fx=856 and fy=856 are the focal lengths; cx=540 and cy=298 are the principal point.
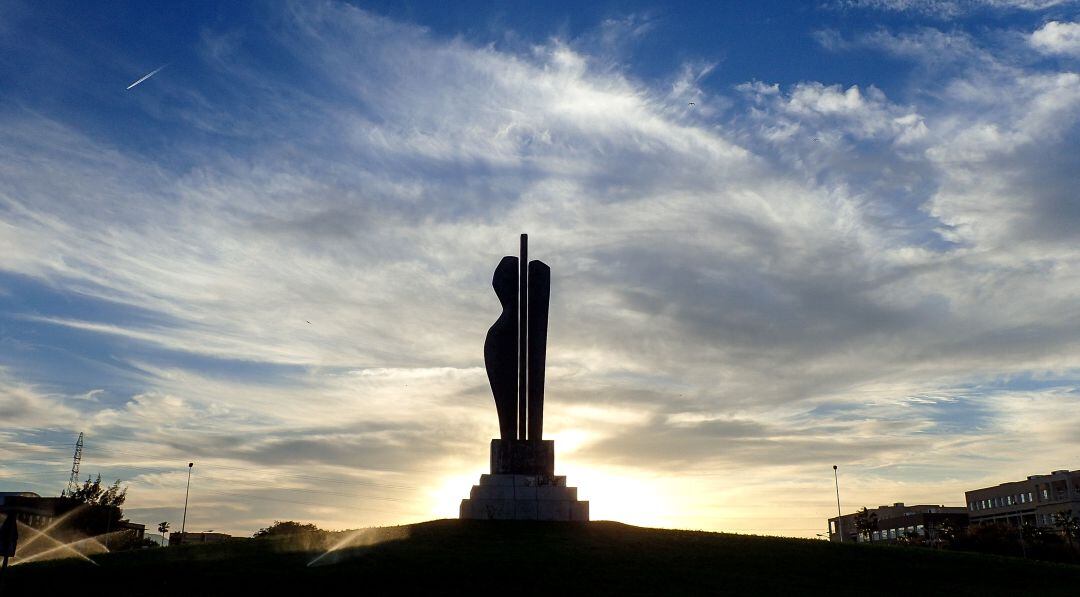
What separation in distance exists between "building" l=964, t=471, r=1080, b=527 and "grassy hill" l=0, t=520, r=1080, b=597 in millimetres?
111914

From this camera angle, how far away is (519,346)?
40.1 meters

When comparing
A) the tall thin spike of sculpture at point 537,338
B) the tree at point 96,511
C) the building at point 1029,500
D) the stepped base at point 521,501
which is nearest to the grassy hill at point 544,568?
the stepped base at point 521,501

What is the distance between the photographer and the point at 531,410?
39.2 metres

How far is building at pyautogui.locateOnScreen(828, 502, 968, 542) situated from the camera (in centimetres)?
13975

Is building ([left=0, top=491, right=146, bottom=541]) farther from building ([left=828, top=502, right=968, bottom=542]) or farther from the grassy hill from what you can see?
building ([left=828, top=502, right=968, bottom=542])

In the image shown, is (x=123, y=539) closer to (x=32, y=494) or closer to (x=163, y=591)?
(x=32, y=494)

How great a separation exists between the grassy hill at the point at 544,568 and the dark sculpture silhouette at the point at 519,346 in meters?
6.84

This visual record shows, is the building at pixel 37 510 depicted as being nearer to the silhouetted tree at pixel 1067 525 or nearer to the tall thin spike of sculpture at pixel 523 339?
the tall thin spike of sculpture at pixel 523 339

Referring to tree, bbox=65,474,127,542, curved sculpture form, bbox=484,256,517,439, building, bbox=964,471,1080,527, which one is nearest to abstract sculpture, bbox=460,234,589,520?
curved sculpture form, bbox=484,256,517,439

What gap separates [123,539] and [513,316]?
6490 cm

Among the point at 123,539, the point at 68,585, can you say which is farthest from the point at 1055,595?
the point at 123,539

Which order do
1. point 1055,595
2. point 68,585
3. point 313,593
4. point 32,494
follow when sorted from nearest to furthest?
point 313,593
point 68,585
point 1055,595
point 32,494

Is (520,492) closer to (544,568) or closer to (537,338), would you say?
(537,338)

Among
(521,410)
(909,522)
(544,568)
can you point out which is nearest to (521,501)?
(521,410)
